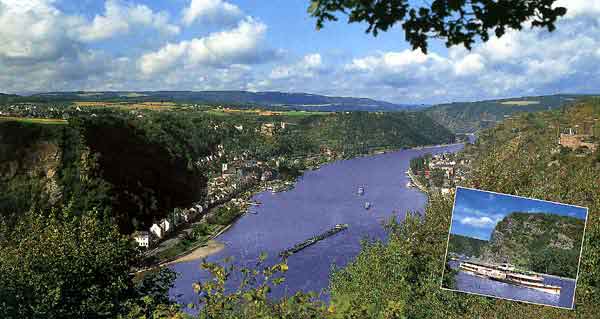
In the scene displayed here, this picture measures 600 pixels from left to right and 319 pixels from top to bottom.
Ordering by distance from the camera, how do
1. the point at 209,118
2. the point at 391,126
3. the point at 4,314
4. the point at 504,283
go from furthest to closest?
the point at 391,126
the point at 209,118
the point at 4,314
the point at 504,283

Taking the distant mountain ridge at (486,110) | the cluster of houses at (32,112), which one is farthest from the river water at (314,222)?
the distant mountain ridge at (486,110)

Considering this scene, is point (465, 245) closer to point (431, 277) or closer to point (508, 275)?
point (508, 275)

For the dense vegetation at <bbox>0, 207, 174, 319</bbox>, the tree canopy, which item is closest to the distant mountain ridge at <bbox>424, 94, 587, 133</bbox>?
the dense vegetation at <bbox>0, 207, 174, 319</bbox>

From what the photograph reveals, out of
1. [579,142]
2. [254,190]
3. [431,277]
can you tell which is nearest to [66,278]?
[431,277]

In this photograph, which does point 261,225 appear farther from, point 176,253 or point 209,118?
point 209,118

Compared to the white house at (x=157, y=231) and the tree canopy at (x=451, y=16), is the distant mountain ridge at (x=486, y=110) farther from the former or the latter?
the tree canopy at (x=451, y=16)

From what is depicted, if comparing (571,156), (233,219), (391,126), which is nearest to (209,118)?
(391,126)
